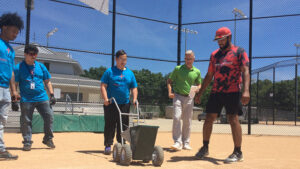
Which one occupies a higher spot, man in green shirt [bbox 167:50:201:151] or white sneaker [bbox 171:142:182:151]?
man in green shirt [bbox 167:50:201:151]

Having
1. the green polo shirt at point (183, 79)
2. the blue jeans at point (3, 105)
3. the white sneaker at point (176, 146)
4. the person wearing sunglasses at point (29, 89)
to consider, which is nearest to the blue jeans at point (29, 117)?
the person wearing sunglasses at point (29, 89)

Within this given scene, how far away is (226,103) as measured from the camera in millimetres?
3916

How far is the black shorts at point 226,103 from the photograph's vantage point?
12.6 feet

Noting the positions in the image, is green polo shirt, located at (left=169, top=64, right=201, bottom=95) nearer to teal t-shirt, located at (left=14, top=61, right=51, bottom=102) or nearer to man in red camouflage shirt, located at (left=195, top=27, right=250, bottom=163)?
man in red camouflage shirt, located at (left=195, top=27, right=250, bottom=163)

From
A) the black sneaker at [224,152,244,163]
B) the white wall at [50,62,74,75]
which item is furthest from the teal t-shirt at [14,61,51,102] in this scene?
the white wall at [50,62,74,75]

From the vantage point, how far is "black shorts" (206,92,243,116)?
385 centimetres

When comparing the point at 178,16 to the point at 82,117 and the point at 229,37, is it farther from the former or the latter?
the point at 229,37

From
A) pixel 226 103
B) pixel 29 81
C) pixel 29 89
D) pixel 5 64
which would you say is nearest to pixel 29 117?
pixel 29 89

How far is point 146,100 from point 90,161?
16.7ft

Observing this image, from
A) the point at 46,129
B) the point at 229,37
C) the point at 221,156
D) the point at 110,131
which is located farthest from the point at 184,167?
the point at 46,129

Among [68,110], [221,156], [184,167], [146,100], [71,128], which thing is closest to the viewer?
[184,167]

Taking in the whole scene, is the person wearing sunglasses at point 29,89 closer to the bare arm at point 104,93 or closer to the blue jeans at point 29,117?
the blue jeans at point 29,117

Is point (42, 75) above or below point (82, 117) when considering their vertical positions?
above

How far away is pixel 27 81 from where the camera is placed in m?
4.59
